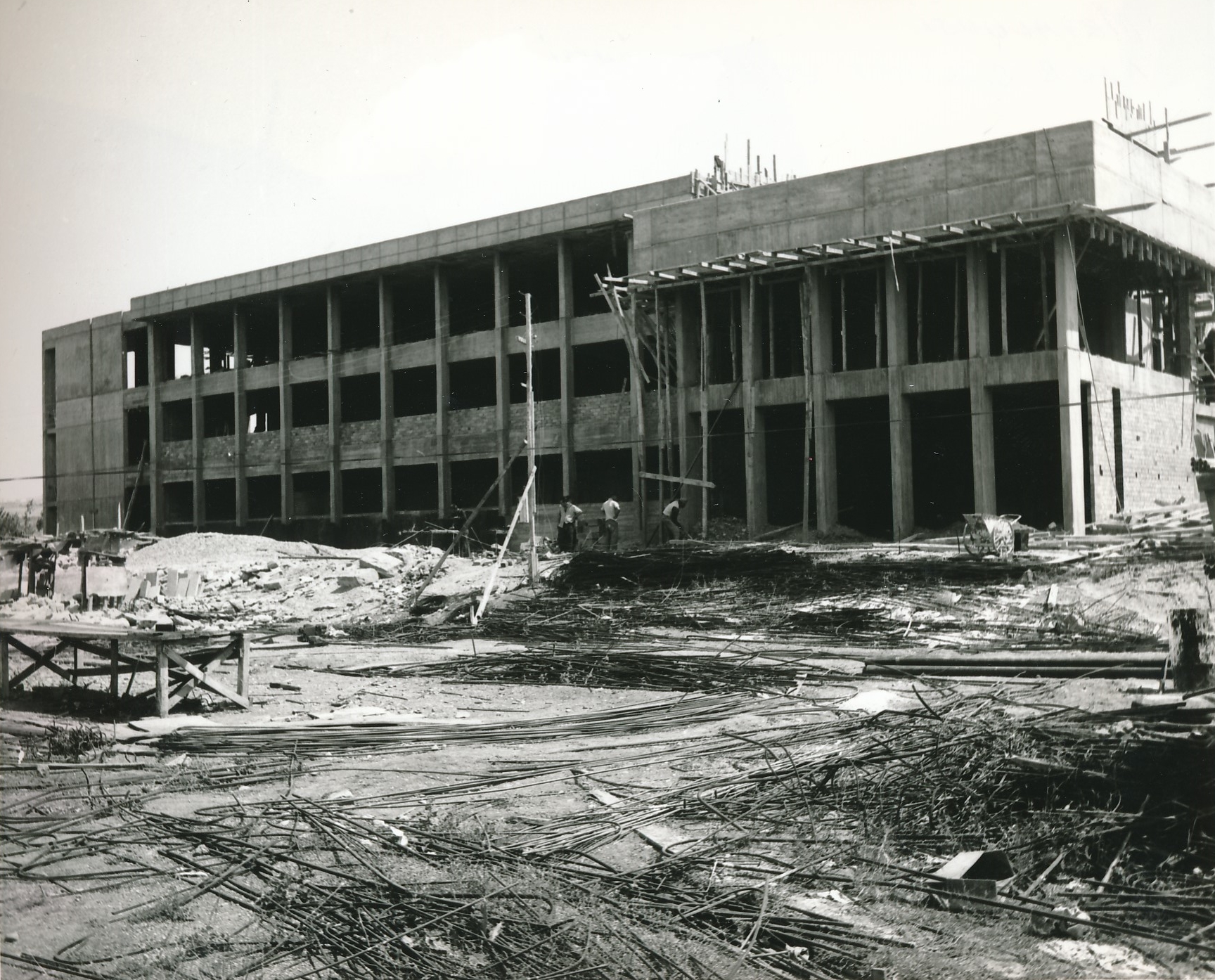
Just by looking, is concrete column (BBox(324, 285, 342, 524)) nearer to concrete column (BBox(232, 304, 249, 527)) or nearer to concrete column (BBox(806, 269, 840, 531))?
concrete column (BBox(232, 304, 249, 527))

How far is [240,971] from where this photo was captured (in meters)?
4.14

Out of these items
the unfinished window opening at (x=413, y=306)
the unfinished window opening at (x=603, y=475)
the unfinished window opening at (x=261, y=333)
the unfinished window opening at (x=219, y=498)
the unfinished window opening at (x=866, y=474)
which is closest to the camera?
the unfinished window opening at (x=866, y=474)

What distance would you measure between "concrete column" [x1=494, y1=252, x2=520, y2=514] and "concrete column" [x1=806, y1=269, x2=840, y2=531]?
1096cm

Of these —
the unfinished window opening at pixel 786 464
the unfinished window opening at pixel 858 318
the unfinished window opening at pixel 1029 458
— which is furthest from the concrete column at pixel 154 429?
the unfinished window opening at pixel 1029 458

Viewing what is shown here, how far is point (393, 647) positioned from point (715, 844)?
11.3 metres

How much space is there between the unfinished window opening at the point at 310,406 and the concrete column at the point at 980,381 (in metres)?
26.4

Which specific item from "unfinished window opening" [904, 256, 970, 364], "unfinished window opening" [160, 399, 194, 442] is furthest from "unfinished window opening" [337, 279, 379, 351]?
"unfinished window opening" [904, 256, 970, 364]

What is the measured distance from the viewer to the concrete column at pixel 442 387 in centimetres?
3441

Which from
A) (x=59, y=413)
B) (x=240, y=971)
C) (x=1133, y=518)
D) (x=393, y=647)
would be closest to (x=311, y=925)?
(x=240, y=971)

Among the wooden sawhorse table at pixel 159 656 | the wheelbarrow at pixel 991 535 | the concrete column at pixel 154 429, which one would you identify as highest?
the concrete column at pixel 154 429

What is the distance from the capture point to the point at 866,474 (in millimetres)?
28766

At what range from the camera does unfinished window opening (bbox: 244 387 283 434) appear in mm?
42594

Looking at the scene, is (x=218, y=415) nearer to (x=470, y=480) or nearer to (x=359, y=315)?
(x=359, y=315)

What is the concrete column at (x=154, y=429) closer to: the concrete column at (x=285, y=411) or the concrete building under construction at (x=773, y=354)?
the concrete building under construction at (x=773, y=354)
